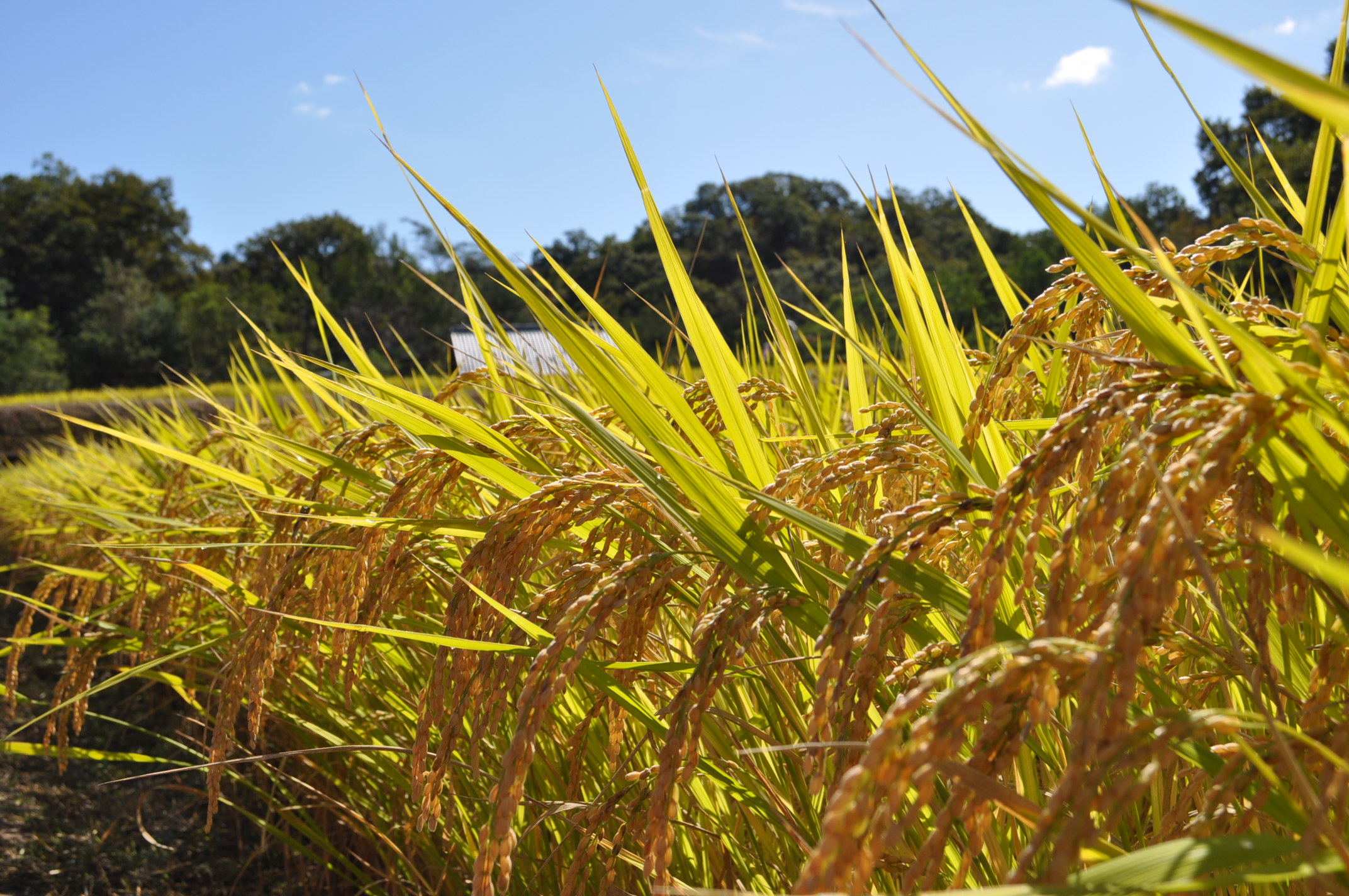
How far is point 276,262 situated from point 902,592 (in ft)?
174

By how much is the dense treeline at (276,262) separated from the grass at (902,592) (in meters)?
21.1

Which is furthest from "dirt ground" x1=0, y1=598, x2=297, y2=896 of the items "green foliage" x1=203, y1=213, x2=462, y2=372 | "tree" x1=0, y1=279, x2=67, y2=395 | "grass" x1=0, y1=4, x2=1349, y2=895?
"tree" x1=0, y1=279, x2=67, y2=395

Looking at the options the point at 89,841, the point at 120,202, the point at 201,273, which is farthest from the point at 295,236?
the point at 89,841

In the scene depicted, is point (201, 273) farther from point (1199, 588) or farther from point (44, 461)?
point (1199, 588)

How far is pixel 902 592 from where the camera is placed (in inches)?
34.3

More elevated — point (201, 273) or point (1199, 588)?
point (201, 273)

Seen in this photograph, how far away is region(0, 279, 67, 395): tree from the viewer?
3244 centimetres

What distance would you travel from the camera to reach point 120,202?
47.1 meters

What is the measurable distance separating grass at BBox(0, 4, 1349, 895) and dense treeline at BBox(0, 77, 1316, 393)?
21.1 m

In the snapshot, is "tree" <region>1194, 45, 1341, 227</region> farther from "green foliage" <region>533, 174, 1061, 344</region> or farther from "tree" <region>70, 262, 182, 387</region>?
"tree" <region>70, 262, 182, 387</region>

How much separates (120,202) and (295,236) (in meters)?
8.84

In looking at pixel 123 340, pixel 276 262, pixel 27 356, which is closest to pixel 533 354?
pixel 27 356

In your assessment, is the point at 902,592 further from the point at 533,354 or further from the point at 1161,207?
the point at 1161,207

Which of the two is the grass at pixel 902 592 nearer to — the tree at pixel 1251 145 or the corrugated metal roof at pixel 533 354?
the corrugated metal roof at pixel 533 354
